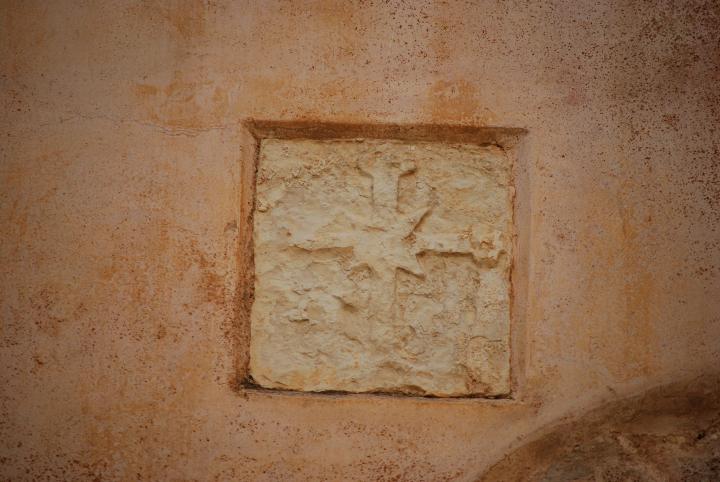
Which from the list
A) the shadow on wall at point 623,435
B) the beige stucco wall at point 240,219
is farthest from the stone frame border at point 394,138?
the shadow on wall at point 623,435

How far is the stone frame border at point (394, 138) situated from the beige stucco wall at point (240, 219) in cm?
2

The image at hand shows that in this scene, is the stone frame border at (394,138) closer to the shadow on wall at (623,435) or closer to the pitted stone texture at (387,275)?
the pitted stone texture at (387,275)

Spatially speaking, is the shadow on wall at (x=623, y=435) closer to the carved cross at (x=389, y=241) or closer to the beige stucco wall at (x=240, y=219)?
the beige stucco wall at (x=240, y=219)

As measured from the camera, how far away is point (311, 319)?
1.52 metres

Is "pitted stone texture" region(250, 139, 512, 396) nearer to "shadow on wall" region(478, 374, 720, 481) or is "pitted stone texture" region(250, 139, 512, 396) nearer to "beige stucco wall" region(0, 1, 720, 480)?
"beige stucco wall" region(0, 1, 720, 480)

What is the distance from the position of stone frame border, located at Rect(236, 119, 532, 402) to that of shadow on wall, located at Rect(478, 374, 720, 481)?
7.6 inches

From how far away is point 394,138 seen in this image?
1557 millimetres

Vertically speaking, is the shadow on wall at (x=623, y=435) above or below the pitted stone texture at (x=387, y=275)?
below

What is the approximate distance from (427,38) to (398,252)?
27.2 inches

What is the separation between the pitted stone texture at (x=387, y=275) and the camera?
1.51 m

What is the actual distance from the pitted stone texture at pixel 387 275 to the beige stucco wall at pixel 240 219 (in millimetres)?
85

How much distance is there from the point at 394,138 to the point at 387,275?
1.47ft

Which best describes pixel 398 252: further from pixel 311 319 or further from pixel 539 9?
pixel 539 9

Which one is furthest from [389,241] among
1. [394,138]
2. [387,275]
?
[394,138]
